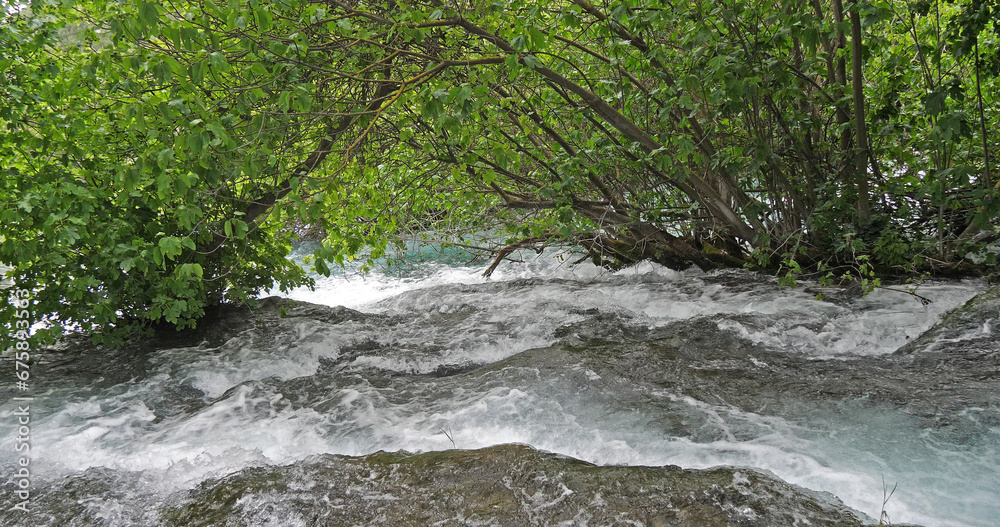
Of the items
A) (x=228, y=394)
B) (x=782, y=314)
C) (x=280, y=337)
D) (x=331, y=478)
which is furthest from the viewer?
(x=280, y=337)

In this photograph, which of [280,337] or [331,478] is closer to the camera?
[331,478]

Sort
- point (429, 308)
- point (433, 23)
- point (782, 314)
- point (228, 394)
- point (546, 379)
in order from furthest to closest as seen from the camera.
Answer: point (429, 308) → point (782, 314) → point (228, 394) → point (546, 379) → point (433, 23)

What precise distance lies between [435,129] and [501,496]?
2.42 meters

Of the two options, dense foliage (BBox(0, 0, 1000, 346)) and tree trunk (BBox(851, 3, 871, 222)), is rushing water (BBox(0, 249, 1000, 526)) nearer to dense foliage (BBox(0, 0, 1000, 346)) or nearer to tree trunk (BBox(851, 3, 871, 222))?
dense foliage (BBox(0, 0, 1000, 346))

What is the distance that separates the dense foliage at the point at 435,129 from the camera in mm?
3803

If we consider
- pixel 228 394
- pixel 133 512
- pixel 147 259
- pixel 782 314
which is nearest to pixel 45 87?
pixel 147 259

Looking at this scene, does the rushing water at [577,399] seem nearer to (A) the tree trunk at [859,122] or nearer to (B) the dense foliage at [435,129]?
(B) the dense foliage at [435,129]

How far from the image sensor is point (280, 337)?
607 centimetres

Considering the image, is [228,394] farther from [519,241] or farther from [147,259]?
[519,241]

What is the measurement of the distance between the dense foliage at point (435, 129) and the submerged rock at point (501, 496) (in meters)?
1.25

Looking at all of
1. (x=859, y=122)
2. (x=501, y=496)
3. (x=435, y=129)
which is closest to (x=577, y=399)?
(x=501, y=496)

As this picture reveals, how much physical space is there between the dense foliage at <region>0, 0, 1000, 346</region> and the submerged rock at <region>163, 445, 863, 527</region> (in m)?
1.25

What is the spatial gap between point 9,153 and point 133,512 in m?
3.48

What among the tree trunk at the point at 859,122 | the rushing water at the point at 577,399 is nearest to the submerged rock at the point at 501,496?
the rushing water at the point at 577,399
